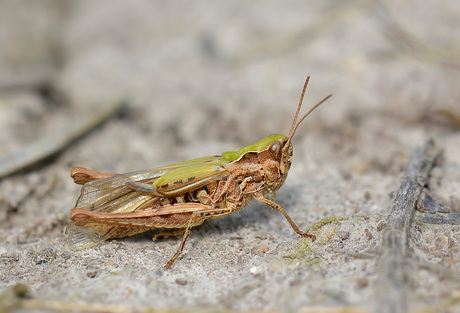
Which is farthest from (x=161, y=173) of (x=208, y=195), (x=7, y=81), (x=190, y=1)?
(x=190, y=1)

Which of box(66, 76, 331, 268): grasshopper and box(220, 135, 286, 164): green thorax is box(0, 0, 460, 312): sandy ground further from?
box(220, 135, 286, 164): green thorax

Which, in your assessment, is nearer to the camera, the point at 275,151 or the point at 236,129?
the point at 275,151

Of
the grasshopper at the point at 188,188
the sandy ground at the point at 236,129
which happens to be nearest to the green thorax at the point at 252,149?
the grasshopper at the point at 188,188

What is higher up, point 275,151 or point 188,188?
point 275,151

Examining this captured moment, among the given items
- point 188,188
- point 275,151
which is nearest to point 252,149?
point 275,151

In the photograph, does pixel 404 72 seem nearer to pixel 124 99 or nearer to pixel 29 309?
pixel 124 99

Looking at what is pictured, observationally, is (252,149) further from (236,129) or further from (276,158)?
(236,129)

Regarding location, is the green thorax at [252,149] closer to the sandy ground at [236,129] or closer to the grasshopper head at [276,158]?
the grasshopper head at [276,158]

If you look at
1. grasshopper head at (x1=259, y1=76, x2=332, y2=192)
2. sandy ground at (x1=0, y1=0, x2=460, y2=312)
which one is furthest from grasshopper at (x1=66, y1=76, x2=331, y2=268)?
sandy ground at (x1=0, y1=0, x2=460, y2=312)
